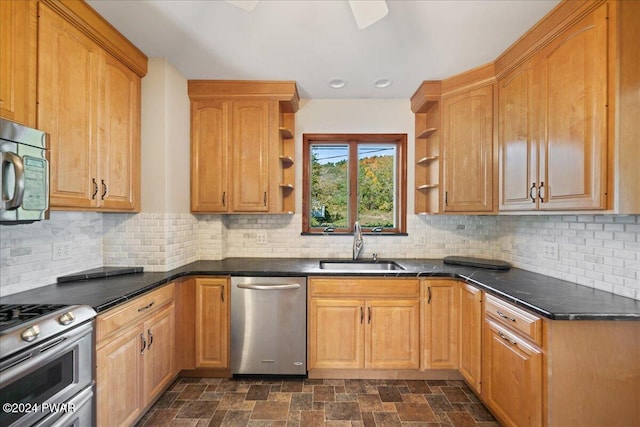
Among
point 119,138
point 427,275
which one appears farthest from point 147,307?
point 427,275

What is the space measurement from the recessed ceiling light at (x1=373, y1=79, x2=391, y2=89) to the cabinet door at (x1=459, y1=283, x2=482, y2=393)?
1901 millimetres

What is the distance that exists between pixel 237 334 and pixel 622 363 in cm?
239

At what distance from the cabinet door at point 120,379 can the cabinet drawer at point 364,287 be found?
4.15 ft

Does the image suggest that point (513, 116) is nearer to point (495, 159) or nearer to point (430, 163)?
point (495, 159)

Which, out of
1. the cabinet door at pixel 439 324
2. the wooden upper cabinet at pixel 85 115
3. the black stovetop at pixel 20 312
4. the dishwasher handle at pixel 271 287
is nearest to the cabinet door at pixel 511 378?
the cabinet door at pixel 439 324

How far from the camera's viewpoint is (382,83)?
278cm

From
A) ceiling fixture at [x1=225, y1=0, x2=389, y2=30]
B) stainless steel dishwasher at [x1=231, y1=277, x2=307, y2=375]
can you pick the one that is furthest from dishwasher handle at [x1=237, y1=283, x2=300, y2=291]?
ceiling fixture at [x1=225, y1=0, x2=389, y2=30]

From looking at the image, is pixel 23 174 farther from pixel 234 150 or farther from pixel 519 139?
pixel 519 139

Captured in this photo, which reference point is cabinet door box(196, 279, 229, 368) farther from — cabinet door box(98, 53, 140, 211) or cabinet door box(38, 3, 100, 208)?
cabinet door box(38, 3, 100, 208)

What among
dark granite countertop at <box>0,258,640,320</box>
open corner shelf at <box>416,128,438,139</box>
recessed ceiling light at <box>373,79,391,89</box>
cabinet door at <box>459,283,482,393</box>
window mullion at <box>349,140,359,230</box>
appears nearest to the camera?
dark granite countertop at <box>0,258,640,320</box>

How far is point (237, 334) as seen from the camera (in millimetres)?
2459

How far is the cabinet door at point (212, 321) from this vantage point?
2471 mm

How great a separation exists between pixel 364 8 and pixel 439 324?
2.35 m

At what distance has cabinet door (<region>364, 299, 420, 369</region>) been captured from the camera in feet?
8.00
